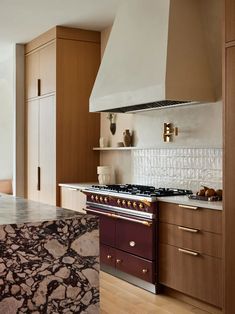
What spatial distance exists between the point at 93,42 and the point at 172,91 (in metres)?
2.43

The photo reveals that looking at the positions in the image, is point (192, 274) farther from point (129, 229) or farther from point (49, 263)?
point (49, 263)

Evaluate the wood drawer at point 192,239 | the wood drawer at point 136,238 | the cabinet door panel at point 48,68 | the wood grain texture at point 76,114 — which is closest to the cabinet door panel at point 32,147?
the cabinet door panel at point 48,68

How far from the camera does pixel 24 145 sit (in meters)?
6.83

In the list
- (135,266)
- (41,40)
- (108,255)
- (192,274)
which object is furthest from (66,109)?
(192,274)

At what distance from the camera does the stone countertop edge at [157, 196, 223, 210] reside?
3443 mm

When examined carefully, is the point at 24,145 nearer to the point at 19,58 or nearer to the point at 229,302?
the point at 19,58

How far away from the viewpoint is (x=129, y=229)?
4336 mm

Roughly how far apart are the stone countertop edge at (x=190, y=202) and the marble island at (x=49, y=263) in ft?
4.28

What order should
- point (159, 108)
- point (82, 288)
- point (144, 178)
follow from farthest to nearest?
1. point (144, 178)
2. point (159, 108)
3. point (82, 288)

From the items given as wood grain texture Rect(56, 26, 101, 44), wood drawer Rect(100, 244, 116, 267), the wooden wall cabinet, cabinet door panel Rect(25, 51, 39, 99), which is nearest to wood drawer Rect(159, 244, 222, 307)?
the wooden wall cabinet

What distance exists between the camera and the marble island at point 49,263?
2.21m

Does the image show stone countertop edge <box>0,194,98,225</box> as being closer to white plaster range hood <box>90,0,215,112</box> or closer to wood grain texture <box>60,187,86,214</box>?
white plaster range hood <box>90,0,215,112</box>

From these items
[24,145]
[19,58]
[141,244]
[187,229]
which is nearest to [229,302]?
[187,229]

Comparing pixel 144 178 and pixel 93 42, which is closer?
pixel 144 178
